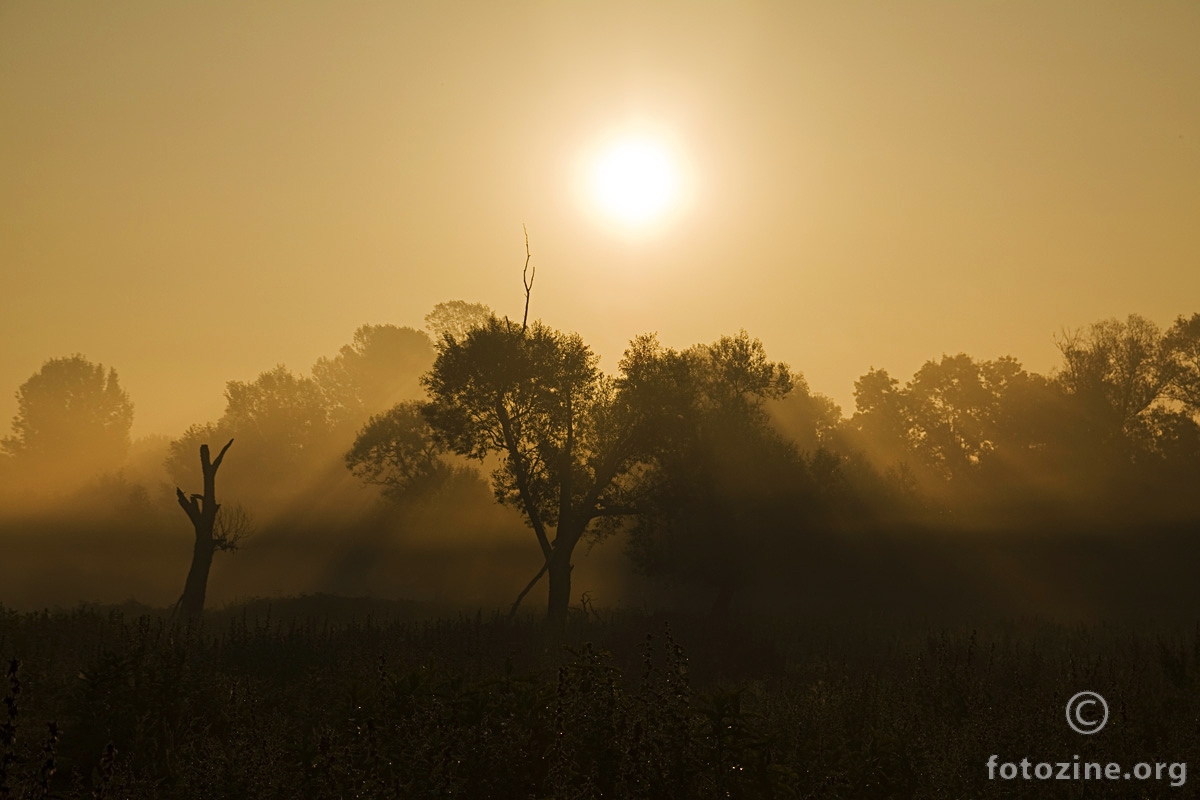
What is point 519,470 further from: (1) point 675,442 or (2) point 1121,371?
(2) point 1121,371

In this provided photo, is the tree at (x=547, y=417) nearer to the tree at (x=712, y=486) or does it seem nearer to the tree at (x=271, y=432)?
the tree at (x=712, y=486)

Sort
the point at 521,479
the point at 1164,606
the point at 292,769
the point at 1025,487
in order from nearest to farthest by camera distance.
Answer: the point at 292,769 → the point at 521,479 → the point at 1164,606 → the point at 1025,487

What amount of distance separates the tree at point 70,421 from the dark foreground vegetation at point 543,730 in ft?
299

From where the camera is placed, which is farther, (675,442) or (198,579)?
(675,442)

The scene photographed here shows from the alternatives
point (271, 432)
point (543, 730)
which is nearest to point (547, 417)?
point (543, 730)

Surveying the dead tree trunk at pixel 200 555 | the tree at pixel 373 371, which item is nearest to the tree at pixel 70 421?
the tree at pixel 373 371

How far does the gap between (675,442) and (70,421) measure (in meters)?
85.1

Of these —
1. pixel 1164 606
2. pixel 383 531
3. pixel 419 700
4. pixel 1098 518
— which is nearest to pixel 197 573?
pixel 419 700

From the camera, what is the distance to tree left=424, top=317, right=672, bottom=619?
35.5 meters

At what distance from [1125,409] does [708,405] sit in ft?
126

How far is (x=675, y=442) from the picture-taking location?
3678cm

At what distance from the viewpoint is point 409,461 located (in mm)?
62125

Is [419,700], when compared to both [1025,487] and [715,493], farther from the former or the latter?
[1025,487]

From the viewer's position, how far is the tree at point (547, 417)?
35.5 meters
